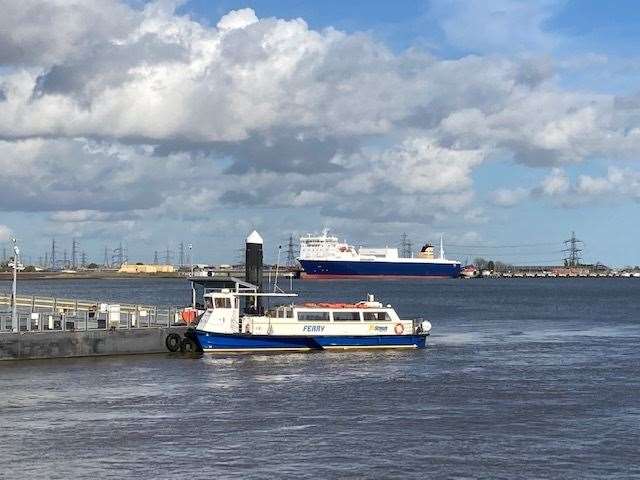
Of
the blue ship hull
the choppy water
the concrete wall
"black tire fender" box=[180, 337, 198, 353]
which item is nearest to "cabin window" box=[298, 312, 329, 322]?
the blue ship hull

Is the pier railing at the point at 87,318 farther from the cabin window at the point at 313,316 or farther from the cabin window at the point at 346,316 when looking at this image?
the cabin window at the point at 346,316

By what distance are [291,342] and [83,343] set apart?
1395 centimetres

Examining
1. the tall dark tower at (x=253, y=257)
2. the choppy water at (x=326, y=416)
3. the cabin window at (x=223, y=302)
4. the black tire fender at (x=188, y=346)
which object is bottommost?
the choppy water at (x=326, y=416)

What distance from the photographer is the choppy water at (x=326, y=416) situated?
30.9 meters

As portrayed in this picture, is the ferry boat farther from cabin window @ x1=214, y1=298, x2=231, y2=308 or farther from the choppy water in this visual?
the choppy water

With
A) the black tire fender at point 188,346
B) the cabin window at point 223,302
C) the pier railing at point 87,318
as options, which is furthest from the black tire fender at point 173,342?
the cabin window at point 223,302

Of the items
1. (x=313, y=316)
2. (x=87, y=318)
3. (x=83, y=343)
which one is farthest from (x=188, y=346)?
(x=313, y=316)

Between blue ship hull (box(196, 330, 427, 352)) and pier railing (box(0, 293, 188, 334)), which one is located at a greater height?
pier railing (box(0, 293, 188, 334))

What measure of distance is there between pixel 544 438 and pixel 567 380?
1734 centimetres

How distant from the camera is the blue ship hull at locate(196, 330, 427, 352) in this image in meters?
62.2

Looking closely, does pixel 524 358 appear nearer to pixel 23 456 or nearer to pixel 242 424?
pixel 242 424

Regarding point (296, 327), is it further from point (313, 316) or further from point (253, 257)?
point (253, 257)

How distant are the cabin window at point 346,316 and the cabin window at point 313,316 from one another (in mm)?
712

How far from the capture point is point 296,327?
208 feet
